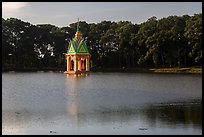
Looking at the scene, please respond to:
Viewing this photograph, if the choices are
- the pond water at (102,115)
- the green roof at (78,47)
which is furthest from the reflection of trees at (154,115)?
the green roof at (78,47)

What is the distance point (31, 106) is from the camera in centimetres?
1684

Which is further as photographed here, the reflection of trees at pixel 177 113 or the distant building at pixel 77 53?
the distant building at pixel 77 53

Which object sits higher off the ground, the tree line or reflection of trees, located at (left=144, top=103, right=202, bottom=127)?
the tree line

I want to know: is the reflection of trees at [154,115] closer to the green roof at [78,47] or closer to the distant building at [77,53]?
the distant building at [77,53]

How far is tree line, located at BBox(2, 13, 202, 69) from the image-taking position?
52250 millimetres

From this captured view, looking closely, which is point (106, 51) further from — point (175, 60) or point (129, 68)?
point (175, 60)

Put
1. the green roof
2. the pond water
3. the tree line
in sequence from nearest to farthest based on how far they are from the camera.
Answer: the pond water < the green roof < the tree line

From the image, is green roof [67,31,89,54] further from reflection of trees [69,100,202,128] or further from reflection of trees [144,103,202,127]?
reflection of trees [69,100,202,128]

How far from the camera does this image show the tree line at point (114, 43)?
5225cm

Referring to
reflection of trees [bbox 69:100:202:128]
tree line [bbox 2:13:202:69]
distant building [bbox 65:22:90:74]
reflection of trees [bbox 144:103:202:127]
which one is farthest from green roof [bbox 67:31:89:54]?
reflection of trees [bbox 69:100:202:128]

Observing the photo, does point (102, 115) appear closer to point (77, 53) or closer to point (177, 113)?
point (177, 113)

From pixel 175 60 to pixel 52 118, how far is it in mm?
45588

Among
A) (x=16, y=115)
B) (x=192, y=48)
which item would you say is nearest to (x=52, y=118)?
(x=16, y=115)

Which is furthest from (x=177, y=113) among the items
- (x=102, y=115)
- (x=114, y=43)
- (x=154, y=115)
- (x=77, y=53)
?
(x=114, y=43)
